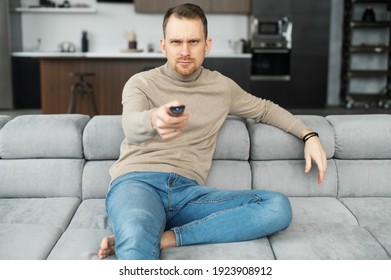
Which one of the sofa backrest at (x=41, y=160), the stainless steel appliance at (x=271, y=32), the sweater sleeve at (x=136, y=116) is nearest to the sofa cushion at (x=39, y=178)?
the sofa backrest at (x=41, y=160)

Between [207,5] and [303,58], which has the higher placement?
[207,5]

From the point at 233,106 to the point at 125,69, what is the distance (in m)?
4.05

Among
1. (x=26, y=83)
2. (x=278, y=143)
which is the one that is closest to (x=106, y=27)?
(x=26, y=83)

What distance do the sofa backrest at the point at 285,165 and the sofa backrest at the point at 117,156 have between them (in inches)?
2.2

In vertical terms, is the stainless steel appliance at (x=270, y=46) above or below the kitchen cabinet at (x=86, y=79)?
above

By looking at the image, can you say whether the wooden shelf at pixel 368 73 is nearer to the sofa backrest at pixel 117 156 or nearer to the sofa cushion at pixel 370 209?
the sofa cushion at pixel 370 209

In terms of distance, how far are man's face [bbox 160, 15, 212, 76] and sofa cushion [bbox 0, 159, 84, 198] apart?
2.33 feet

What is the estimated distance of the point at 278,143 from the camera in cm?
227

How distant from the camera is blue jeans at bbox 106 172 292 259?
5.24 feet

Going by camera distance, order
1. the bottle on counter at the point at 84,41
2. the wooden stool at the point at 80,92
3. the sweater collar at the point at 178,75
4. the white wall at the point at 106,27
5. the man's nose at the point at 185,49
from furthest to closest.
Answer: the white wall at the point at 106,27 → the bottle on counter at the point at 84,41 → the wooden stool at the point at 80,92 → the sweater collar at the point at 178,75 → the man's nose at the point at 185,49

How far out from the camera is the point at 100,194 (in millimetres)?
2244

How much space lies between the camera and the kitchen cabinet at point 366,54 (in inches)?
277

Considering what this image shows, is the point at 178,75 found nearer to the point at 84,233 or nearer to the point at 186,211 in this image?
the point at 186,211

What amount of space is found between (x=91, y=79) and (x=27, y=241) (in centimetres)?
452
